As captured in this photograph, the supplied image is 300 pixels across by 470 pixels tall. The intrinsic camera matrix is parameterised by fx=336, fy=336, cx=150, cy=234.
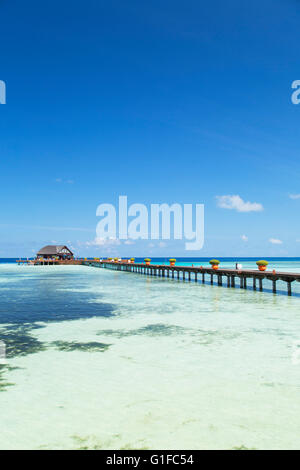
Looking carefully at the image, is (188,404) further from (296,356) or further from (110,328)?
(110,328)

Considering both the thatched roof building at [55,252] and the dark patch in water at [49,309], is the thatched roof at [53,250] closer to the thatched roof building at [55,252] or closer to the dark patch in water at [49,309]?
the thatched roof building at [55,252]

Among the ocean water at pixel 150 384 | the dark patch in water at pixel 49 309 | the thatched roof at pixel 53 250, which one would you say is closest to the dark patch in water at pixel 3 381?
the ocean water at pixel 150 384

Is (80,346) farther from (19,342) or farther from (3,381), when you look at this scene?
(3,381)

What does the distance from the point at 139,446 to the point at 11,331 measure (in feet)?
28.2

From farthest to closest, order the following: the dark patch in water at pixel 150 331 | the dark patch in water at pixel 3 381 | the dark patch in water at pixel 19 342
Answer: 1. the dark patch in water at pixel 150 331
2. the dark patch in water at pixel 19 342
3. the dark patch in water at pixel 3 381

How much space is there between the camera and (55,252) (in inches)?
3666

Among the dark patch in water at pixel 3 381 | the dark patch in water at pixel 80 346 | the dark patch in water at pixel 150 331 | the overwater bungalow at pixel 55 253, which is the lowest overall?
the dark patch in water at pixel 150 331

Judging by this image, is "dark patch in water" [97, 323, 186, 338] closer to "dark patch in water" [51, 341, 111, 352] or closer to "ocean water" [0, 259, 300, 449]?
"ocean water" [0, 259, 300, 449]

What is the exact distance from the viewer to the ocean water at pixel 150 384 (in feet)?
16.0

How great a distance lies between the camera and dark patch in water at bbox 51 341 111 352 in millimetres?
9555

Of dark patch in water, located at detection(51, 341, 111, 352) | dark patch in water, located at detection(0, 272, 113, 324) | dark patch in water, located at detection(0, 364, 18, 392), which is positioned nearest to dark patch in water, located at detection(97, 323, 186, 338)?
dark patch in water, located at detection(51, 341, 111, 352)

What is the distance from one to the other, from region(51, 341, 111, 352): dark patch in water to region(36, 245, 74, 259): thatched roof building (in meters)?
Result: 85.9

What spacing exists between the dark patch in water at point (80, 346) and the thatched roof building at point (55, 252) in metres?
85.9
